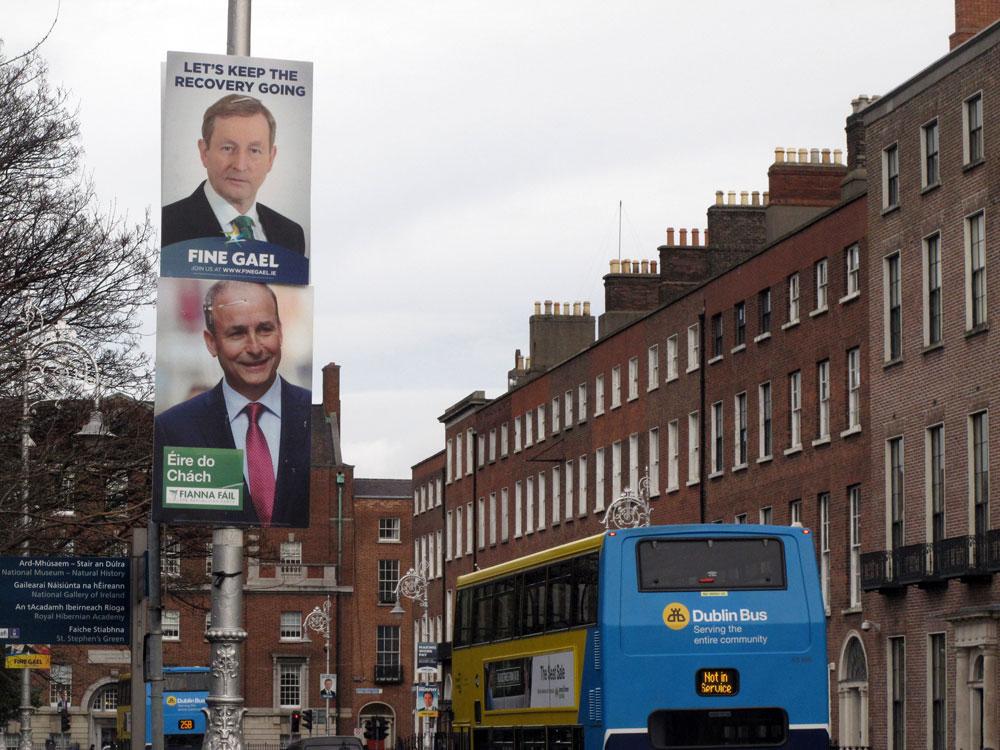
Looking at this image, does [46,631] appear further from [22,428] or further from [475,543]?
[475,543]

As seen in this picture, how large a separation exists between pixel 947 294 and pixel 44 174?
2276 centimetres

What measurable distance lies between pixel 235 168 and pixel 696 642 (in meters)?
8.71

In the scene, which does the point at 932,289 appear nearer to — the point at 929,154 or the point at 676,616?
the point at 929,154

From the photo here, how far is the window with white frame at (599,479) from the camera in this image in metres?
71.2

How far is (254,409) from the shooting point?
20.1 metres

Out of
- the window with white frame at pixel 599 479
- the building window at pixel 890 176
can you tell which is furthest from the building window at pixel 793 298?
the window with white frame at pixel 599 479

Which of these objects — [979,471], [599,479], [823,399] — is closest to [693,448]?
[599,479]

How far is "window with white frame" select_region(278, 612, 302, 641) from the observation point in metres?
110

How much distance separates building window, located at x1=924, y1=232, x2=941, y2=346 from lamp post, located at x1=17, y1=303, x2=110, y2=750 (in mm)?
21899

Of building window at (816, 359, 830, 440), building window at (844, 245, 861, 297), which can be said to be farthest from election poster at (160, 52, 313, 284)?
building window at (816, 359, 830, 440)

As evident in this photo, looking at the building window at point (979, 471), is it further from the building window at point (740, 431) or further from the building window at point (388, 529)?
the building window at point (388, 529)

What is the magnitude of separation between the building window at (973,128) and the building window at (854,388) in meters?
7.35

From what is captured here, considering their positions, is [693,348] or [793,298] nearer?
[793,298]

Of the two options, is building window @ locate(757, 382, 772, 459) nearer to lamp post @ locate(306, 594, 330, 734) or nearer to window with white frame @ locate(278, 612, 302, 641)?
lamp post @ locate(306, 594, 330, 734)
